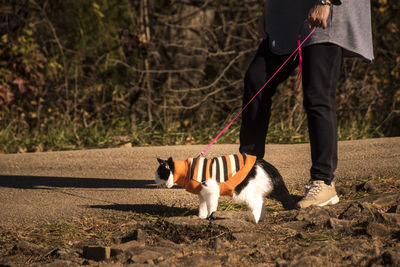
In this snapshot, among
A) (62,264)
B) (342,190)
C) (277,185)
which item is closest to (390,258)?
(277,185)

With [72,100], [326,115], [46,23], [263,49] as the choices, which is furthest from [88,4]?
[326,115]

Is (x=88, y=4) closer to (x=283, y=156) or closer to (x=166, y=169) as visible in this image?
(x=283, y=156)

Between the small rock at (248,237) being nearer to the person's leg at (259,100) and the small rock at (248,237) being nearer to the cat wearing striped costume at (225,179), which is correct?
the cat wearing striped costume at (225,179)

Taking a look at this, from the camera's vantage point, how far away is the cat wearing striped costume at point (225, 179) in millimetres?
3318

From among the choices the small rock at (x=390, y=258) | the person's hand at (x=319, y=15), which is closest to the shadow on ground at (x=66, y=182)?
the person's hand at (x=319, y=15)

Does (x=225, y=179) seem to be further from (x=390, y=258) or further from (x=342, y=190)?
(x=342, y=190)

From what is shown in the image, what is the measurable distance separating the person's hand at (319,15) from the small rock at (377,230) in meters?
1.39

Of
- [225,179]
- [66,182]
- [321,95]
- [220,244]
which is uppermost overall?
[321,95]

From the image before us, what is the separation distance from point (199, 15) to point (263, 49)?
4895 mm

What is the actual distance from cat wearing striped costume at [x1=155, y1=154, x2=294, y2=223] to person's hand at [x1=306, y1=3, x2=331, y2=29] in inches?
40.8

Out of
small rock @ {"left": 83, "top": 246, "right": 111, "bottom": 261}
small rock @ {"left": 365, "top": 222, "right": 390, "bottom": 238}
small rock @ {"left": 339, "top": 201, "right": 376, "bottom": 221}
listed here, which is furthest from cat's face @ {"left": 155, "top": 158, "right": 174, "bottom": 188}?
small rock @ {"left": 365, "top": 222, "right": 390, "bottom": 238}

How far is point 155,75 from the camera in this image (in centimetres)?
855

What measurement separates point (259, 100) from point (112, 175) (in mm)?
1935

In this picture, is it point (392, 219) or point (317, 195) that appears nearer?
point (392, 219)
